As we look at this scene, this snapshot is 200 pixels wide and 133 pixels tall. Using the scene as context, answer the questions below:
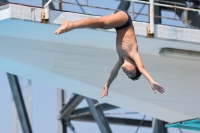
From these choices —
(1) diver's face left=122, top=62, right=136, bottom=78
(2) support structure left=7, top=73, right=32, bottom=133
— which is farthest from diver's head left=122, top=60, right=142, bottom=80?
(2) support structure left=7, top=73, right=32, bottom=133

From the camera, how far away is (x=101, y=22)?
1128 cm

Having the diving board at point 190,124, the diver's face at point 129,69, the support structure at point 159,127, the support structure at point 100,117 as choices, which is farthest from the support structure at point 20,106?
the diver's face at point 129,69

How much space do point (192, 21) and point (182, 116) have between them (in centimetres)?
416

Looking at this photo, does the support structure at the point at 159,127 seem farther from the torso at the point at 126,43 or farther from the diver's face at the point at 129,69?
the diver's face at the point at 129,69

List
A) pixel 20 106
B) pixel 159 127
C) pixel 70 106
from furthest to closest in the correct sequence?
pixel 70 106
pixel 20 106
pixel 159 127

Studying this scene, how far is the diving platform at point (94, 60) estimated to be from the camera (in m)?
15.6

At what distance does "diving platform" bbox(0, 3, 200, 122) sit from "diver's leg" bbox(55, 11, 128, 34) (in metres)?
3.80

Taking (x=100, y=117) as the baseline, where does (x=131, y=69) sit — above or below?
above

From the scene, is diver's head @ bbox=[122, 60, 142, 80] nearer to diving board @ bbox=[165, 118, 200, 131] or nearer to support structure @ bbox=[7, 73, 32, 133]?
diving board @ bbox=[165, 118, 200, 131]

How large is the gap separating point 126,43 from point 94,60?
5718 millimetres

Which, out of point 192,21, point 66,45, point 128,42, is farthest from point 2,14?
point 192,21

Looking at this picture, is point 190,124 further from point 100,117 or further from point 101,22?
point 100,117

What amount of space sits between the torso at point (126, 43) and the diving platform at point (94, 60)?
369 cm

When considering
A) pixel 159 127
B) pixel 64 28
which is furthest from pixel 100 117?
pixel 64 28
